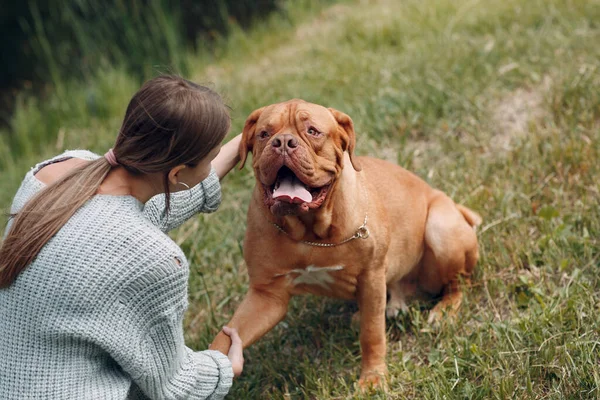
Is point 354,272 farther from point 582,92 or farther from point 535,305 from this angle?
point 582,92

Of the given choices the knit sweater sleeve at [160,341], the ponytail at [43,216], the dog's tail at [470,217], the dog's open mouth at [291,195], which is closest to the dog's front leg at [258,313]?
the knit sweater sleeve at [160,341]

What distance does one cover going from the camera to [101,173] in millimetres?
2834

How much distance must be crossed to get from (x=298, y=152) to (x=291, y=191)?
19 cm

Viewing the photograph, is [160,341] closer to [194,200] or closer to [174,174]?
[174,174]

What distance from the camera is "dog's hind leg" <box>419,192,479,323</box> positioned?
407 centimetres

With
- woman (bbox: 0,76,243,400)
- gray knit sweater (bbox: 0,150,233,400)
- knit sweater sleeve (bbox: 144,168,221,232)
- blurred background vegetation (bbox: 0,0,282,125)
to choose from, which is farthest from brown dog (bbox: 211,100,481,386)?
blurred background vegetation (bbox: 0,0,282,125)

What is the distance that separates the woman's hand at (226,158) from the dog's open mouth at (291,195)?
0.55m

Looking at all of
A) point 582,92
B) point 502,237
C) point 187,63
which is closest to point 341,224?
point 502,237

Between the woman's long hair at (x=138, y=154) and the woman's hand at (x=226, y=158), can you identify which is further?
the woman's hand at (x=226, y=158)

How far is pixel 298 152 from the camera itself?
10.3 feet

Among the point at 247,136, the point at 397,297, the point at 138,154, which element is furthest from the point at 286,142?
the point at 397,297

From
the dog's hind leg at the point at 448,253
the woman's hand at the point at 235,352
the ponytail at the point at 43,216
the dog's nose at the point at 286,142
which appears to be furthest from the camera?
the dog's hind leg at the point at 448,253

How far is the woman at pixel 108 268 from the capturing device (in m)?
2.69

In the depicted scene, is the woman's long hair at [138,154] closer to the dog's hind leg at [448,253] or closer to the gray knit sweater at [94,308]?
the gray knit sweater at [94,308]
